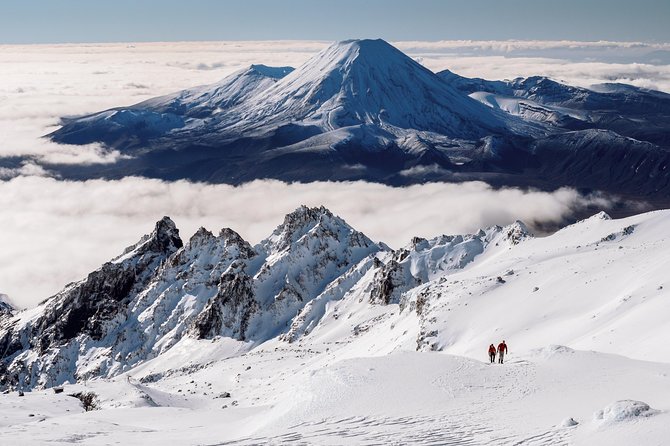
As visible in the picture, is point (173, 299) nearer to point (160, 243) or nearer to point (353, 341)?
point (160, 243)

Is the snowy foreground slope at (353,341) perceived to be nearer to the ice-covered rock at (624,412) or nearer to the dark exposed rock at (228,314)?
the ice-covered rock at (624,412)

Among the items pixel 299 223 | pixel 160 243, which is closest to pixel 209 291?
pixel 160 243

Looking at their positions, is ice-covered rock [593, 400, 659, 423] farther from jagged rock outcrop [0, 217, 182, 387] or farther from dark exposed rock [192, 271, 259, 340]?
jagged rock outcrop [0, 217, 182, 387]

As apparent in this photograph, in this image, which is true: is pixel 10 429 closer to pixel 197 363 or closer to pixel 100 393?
pixel 100 393

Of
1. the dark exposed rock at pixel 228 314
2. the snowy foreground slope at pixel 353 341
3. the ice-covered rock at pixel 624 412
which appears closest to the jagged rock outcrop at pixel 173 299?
the dark exposed rock at pixel 228 314

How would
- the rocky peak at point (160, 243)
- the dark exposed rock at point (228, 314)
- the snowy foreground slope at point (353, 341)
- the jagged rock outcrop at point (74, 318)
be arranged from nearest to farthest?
the snowy foreground slope at point (353, 341)
the dark exposed rock at point (228, 314)
the jagged rock outcrop at point (74, 318)
the rocky peak at point (160, 243)

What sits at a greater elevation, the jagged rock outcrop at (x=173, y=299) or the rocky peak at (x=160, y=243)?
the rocky peak at (x=160, y=243)

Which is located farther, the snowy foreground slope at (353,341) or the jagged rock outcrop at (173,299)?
the jagged rock outcrop at (173,299)

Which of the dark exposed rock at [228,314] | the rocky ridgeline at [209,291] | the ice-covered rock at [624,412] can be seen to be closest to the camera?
the ice-covered rock at [624,412]

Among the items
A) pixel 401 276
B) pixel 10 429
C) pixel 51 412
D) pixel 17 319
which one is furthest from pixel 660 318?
pixel 17 319
